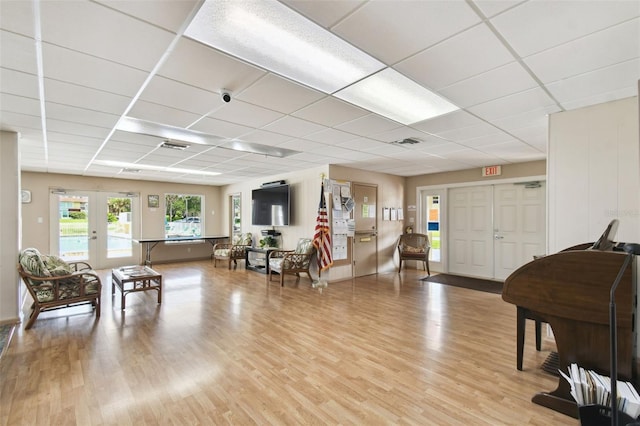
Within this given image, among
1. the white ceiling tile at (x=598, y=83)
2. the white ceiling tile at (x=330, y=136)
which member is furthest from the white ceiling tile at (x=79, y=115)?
the white ceiling tile at (x=598, y=83)

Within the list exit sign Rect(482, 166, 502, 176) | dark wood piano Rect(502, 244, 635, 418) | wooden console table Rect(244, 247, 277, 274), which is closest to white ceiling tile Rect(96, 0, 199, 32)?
dark wood piano Rect(502, 244, 635, 418)

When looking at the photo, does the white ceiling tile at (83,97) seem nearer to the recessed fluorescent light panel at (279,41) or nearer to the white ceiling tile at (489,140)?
the recessed fluorescent light panel at (279,41)

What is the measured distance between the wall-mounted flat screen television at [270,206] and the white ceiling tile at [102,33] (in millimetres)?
5226

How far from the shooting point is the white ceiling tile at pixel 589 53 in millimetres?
1885

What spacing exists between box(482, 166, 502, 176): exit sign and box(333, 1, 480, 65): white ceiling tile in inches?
210

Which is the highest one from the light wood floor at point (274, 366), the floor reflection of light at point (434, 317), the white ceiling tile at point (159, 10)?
the white ceiling tile at point (159, 10)

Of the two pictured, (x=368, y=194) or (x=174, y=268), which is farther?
(x=174, y=268)

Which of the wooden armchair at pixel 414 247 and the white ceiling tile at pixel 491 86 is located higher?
the white ceiling tile at pixel 491 86

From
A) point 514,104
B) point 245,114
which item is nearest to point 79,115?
point 245,114

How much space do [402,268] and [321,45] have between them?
6.79 m

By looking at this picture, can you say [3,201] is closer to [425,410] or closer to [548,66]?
[425,410]

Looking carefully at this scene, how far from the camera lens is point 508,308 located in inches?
177

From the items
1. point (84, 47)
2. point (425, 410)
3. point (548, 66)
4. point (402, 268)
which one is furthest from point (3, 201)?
point (402, 268)

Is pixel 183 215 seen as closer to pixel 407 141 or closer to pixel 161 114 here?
pixel 161 114
